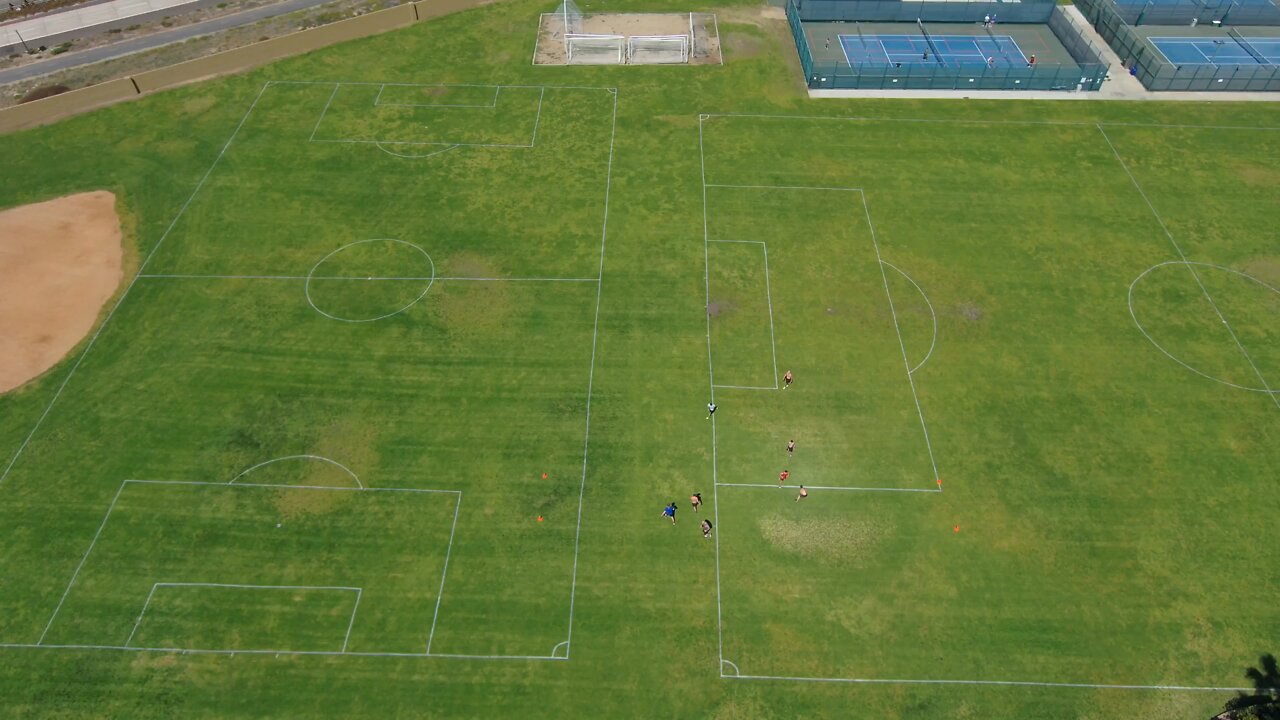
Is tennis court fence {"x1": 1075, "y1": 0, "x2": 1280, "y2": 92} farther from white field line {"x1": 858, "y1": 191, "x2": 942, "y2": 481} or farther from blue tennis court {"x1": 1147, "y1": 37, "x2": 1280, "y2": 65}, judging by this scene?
white field line {"x1": 858, "y1": 191, "x2": 942, "y2": 481}

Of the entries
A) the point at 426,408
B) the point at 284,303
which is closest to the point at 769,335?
the point at 426,408

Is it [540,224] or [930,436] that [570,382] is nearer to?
[540,224]

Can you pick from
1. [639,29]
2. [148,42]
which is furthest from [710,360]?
[148,42]

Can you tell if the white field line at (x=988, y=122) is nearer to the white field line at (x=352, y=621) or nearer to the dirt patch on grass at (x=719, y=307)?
the dirt patch on grass at (x=719, y=307)

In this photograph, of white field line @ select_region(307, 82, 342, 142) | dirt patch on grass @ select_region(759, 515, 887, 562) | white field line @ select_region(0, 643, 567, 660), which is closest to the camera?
white field line @ select_region(0, 643, 567, 660)

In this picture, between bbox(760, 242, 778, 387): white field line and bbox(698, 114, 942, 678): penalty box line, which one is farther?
bbox(760, 242, 778, 387): white field line

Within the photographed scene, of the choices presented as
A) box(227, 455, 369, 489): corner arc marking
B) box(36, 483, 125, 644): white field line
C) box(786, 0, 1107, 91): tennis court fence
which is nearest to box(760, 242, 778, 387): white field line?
box(786, 0, 1107, 91): tennis court fence
